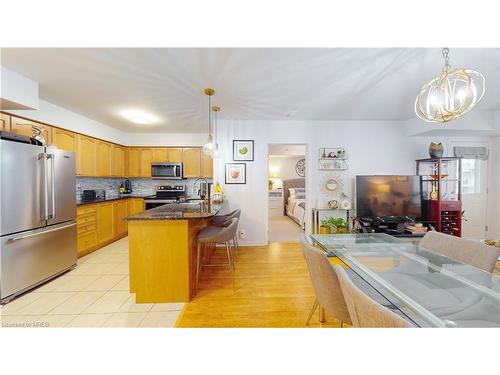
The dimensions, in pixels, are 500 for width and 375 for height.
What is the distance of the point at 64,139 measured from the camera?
3152 millimetres

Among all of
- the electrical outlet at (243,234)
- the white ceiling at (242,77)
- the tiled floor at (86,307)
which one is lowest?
the tiled floor at (86,307)

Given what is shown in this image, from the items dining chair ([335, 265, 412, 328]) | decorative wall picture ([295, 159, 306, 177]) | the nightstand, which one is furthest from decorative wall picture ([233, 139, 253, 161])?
decorative wall picture ([295, 159, 306, 177])

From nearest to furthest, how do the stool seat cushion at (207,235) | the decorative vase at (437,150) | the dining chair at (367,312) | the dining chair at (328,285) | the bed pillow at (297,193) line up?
the dining chair at (367,312) → the dining chair at (328,285) → the stool seat cushion at (207,235) → the decorative vase at (437,150) → the bed pillow at (297,193)

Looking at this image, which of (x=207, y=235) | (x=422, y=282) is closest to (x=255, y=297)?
(x=207, y=235)

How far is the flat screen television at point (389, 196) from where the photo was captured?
363 centimetres

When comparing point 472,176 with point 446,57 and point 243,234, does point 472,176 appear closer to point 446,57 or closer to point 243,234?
point 446,57

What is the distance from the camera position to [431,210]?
3.67 metres

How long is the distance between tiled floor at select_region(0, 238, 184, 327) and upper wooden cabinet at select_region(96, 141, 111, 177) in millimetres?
2039

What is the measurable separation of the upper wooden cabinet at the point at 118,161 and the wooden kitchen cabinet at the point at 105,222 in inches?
31.4

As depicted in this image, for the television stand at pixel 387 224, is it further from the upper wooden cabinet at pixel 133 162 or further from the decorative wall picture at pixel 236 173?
the upper wooden cabinet at pixel 133 162

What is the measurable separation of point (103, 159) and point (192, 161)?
5.83 feet

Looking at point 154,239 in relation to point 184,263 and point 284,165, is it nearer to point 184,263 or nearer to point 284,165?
point 184,263

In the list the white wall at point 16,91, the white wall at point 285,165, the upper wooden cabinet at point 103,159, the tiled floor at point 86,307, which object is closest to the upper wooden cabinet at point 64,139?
the upper wooden cabinet at point 103,159
